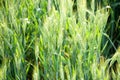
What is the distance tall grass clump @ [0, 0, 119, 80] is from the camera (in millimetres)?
1505

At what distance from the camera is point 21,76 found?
1595mm

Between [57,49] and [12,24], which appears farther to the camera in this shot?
[12,24]

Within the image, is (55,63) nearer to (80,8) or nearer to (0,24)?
(80,8)

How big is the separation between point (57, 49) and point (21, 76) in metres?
0.25

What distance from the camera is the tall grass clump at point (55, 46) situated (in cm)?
150

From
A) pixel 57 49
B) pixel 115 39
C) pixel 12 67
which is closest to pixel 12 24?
pixel 12 67

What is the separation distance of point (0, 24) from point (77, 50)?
507 millimetres

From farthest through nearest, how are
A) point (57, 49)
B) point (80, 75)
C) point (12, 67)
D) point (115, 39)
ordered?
point (115, 39), point (12, 67), point (57, 49), point (80, 75)

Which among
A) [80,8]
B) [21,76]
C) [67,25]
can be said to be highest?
[80,8]

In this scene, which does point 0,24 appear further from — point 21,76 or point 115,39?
point 115,39

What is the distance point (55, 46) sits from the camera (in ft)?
5.10

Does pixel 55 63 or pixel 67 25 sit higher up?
pixel 67 25

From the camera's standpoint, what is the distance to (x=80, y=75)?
4.74ft

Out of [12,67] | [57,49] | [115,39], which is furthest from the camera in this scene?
[115,39]
